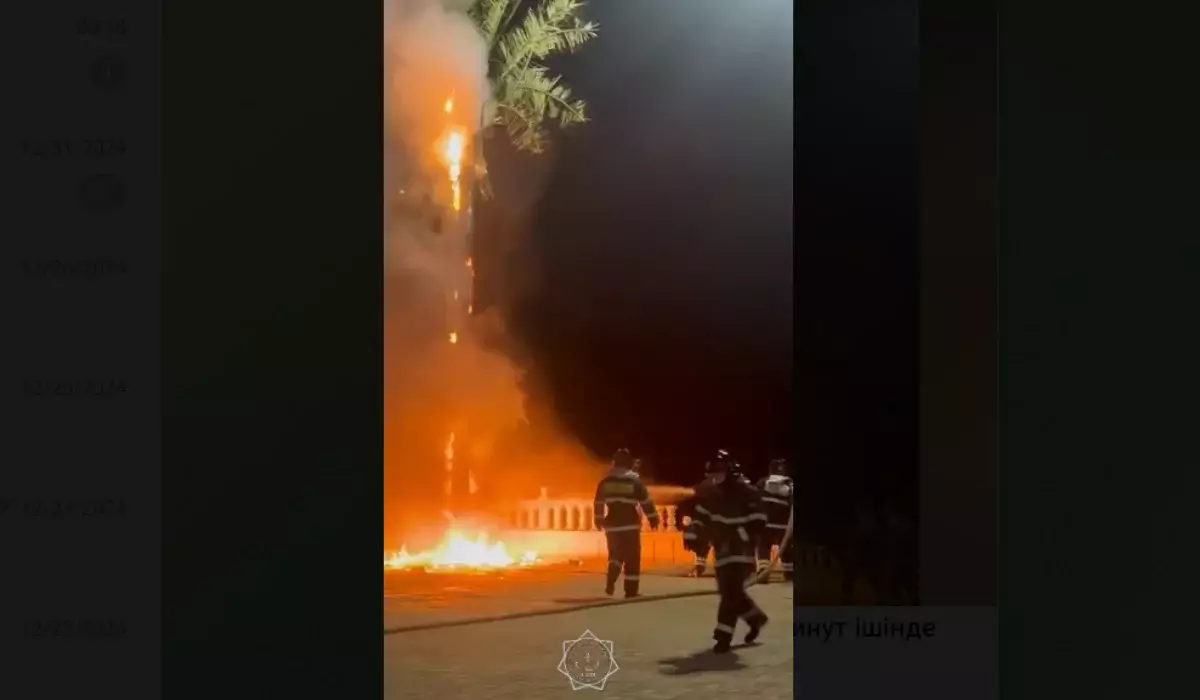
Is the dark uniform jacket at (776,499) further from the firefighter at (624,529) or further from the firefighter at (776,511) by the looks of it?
the firefighter at (624,529)

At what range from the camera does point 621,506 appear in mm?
3559

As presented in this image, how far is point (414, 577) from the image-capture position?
3.50m

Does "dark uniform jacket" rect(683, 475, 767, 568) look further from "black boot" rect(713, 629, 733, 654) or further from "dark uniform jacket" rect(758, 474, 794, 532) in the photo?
"black boot" rect(713, 629, 733, 654)

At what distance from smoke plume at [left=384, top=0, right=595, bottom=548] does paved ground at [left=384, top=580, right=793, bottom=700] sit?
44cm

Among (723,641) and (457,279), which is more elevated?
(457,279)

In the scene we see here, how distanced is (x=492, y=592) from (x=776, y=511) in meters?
0.95

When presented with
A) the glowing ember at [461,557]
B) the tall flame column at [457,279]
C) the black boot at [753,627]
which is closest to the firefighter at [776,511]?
the black boot at [753,627]

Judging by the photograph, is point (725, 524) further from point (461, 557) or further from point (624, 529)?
point (461, 557)

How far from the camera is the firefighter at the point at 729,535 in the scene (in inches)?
140

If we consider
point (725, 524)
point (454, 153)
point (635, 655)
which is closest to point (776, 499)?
point (725, 524)

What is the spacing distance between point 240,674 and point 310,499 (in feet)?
1.93

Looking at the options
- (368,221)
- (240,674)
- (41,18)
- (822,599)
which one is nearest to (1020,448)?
(822,599)

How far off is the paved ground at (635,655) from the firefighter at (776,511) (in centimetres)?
9

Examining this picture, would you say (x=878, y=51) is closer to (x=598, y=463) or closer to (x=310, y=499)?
(x=598, y=463)
